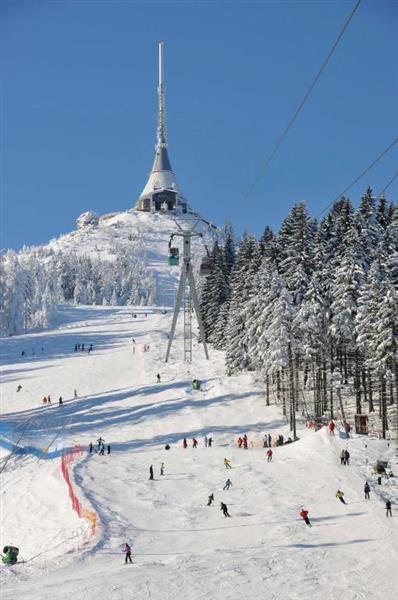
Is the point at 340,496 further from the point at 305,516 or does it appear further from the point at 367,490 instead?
the point at 305,516

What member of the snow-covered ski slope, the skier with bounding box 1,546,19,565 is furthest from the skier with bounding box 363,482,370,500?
the skier with bounding box 1,546,19,565

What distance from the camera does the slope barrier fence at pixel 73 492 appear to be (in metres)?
27.4

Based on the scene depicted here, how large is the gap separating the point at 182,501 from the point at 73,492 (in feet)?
19.0

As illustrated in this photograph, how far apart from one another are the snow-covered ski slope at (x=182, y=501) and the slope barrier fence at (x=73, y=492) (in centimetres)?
41

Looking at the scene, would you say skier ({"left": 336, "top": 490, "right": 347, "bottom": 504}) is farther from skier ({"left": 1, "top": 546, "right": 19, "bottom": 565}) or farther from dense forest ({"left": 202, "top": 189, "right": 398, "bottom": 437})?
skier ({"left": 1, "top": 546, "right": 19, "bottom": 565})

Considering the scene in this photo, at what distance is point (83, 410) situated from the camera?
5566cm

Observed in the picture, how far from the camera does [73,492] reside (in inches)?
1257

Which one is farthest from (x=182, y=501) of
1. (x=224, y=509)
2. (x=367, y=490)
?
(x=367, y=490)

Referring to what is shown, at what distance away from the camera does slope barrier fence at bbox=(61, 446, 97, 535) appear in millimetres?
27409

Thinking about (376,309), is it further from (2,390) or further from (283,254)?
(2,390)

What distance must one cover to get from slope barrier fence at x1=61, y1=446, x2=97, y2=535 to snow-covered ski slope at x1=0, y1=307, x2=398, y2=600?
41 centimetres

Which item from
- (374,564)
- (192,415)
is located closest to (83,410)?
(192,415)

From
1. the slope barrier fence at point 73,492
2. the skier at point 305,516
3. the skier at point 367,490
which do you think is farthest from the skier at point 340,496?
the slope barrier fence at point 73,492

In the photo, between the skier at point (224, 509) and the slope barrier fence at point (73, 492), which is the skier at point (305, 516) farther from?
the slope barrier fence at point (73, 492)
